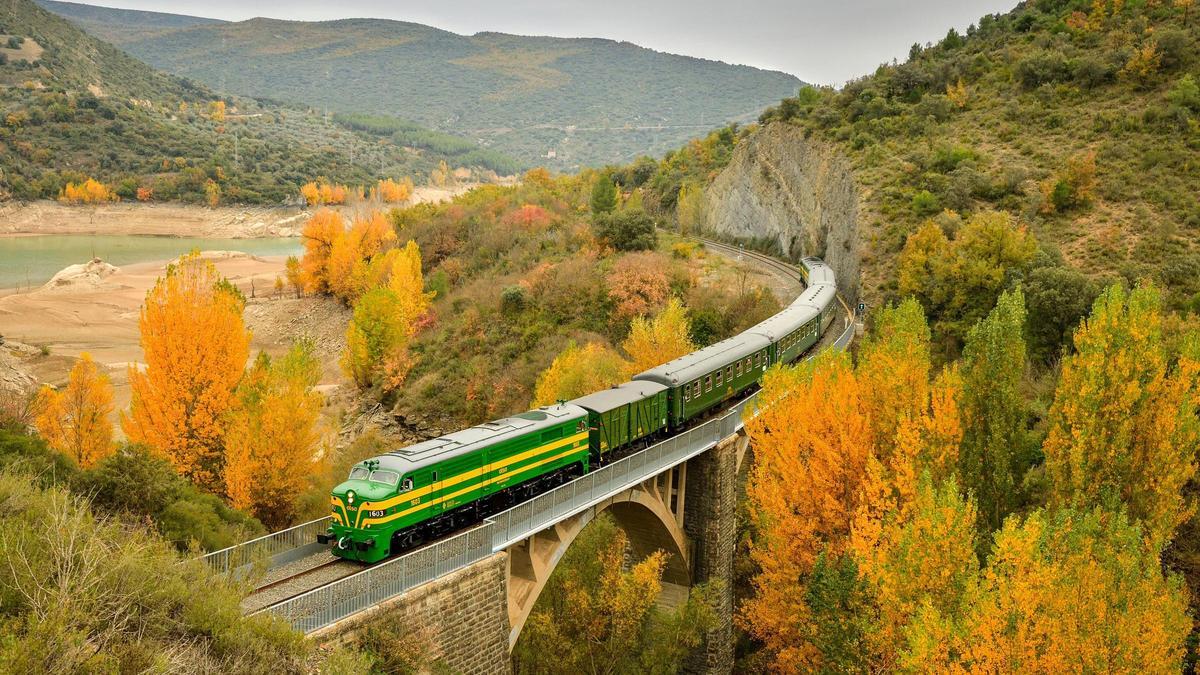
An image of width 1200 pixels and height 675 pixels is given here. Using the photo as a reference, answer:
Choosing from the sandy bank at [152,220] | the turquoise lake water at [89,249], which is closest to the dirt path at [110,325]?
the turquoise lake water at [89,249]

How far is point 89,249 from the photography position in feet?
320

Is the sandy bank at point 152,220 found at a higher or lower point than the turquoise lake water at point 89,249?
higher

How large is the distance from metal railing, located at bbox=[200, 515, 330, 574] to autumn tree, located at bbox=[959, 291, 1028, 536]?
16626 mm

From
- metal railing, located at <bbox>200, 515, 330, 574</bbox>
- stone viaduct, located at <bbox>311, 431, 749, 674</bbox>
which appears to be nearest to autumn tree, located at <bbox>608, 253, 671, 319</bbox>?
stone viaduct, located at <bbox>311, 431, 749, 674</bbox>

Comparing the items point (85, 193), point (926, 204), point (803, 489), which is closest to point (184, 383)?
point (803, 489)

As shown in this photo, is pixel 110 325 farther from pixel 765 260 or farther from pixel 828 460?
pixel 828 460

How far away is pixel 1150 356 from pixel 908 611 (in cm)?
937

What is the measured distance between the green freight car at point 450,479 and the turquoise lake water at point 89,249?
7315 cm

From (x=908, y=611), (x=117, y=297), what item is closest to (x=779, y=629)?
(x=908, y=611)

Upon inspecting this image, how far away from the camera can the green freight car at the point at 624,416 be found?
68.9 feet

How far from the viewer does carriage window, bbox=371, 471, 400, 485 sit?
49.4 feet

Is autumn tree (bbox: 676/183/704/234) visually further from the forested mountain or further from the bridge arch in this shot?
the bridge arch

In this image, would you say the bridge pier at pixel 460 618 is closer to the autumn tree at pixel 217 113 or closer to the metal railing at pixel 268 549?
the metal railing at pixel 268 549

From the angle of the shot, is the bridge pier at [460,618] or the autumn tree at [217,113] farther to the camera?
the autumn tree at [217,113]
